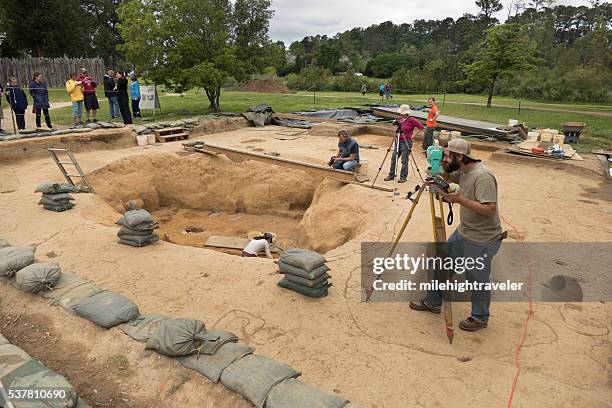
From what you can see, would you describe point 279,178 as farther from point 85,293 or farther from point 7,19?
point 7,19

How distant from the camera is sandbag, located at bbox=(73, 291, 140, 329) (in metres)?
4.11

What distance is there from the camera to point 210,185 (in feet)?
38.3

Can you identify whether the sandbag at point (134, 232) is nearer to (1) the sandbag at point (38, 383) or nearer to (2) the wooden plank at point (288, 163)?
(1) the sandbag at point (38, 383)

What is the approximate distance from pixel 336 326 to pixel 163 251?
3.00 metres

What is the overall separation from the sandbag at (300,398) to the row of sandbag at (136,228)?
369 cm

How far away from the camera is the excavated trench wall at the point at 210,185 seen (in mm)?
10359

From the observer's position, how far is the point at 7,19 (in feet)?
89.7

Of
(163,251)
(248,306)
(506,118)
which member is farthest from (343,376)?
(506,118)

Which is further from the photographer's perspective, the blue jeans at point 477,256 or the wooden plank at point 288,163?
the wooden plank at point 288,163

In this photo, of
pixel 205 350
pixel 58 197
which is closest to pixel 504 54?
pixel 58 197

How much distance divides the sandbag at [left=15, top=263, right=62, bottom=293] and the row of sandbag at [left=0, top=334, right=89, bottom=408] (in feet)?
4.27

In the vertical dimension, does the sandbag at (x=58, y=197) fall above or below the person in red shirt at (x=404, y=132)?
below

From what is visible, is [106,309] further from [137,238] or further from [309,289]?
[309,289]

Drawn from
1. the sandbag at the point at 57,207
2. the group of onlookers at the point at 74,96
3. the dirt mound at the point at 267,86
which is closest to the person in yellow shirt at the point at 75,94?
the group of onlookers at the point at 74,96
